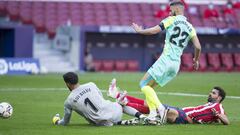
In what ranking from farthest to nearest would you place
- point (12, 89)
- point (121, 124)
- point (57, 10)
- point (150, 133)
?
point (57, 10), point (12, 89), point (121, 124), point (150, 133)

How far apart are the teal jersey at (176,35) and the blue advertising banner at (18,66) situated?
2027 cm

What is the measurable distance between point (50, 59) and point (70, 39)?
1.67 meters

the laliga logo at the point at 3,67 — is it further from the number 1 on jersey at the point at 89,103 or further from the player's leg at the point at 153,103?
the number 1 on jersey at the point at 89,103

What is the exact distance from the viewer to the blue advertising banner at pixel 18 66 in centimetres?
3306

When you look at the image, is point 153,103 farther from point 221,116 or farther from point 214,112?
point 221,116

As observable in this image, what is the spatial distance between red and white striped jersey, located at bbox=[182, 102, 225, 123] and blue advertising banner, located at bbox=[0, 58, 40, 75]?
20.2 meters

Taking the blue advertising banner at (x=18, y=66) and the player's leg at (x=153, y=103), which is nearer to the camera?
the player's leg at (x=153, y=103)

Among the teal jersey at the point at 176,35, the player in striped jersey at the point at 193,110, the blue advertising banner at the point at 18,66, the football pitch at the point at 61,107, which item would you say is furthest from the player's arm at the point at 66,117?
the blue advertising banner at the point at 18,66

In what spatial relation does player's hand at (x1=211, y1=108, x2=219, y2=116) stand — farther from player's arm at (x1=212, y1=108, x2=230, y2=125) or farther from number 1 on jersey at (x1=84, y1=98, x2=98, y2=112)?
number 1 on jersey at (x1=84, y1=98, x2=98, y2=112)

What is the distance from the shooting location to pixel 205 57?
1673 inches

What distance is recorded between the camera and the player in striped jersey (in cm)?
1329

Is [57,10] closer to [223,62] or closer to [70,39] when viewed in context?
[70,39]

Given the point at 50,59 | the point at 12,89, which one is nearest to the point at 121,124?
the point at 12,89

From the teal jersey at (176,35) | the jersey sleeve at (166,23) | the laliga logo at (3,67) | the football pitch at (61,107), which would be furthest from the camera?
the laliga logo at (3,67)
